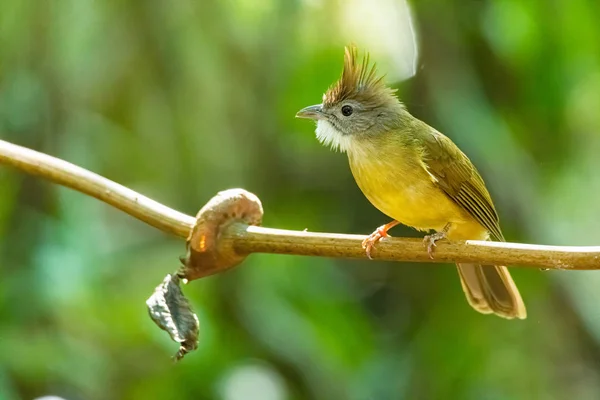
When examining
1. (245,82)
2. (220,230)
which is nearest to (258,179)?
(245,82)

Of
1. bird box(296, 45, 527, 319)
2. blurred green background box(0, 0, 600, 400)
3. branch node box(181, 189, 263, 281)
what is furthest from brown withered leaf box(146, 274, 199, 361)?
blurred green background box(0, 0, 600, 400)

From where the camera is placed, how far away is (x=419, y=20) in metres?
3.30

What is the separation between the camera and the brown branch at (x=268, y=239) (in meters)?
1.75

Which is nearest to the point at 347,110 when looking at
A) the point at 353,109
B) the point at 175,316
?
the point at 353,109

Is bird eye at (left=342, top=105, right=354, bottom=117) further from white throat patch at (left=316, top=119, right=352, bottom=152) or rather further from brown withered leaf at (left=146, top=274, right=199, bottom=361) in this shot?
brown withered leaf at (left=146, top=274, right=199, bottom=361)

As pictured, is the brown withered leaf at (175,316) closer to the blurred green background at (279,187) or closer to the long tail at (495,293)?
the blurred green background at (279,187)

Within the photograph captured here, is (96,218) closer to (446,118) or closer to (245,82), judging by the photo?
(245,82)

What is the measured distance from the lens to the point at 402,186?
2.61m

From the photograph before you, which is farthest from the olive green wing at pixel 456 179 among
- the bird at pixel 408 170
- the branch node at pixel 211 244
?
the branch node at pixel 211 244

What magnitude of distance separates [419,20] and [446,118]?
42cm

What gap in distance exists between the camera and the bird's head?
2859mm

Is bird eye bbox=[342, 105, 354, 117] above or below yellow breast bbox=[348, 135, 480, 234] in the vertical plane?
above

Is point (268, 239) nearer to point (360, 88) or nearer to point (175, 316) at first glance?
point (175, 316)

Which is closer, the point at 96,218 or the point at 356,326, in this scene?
the point at 356,326
